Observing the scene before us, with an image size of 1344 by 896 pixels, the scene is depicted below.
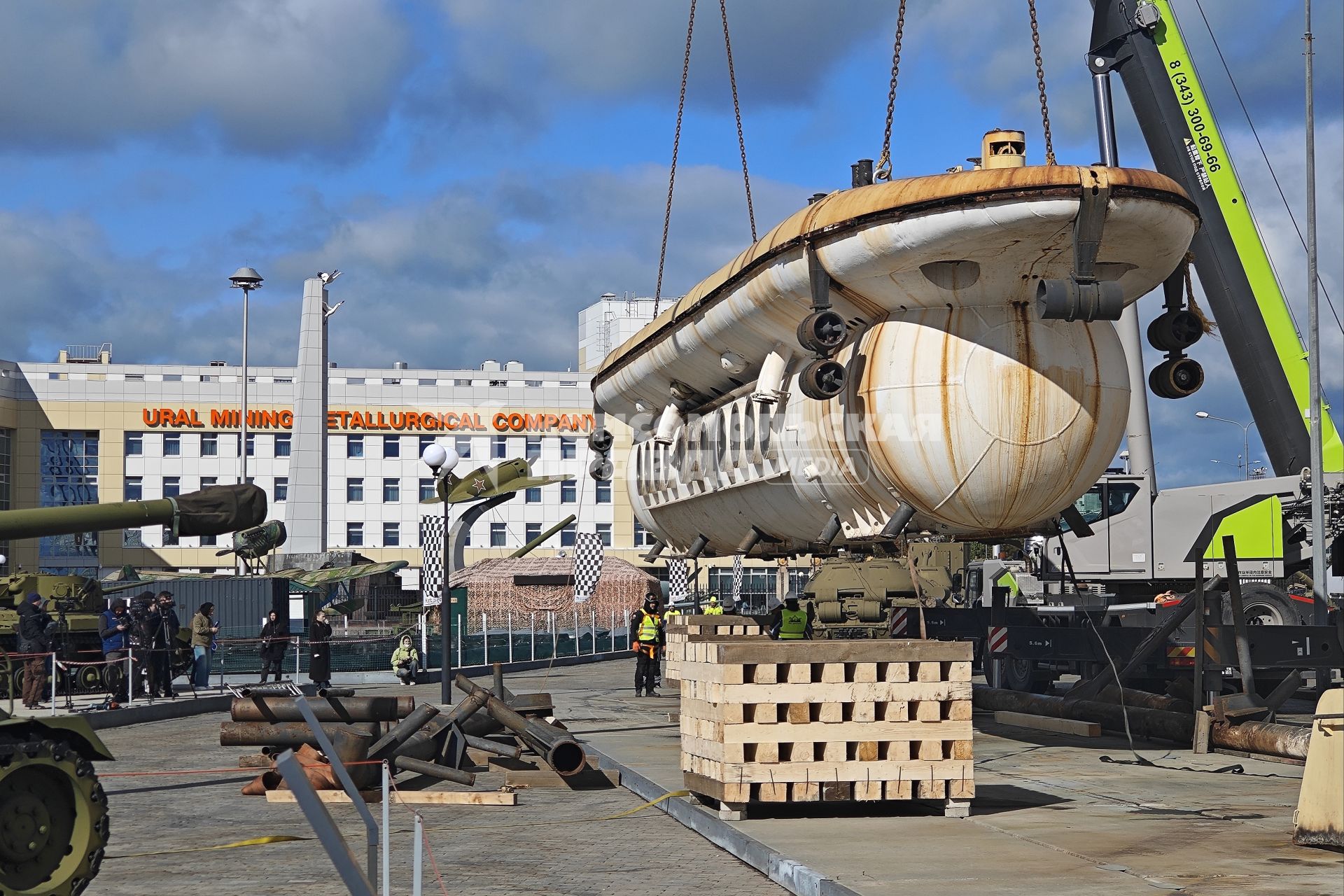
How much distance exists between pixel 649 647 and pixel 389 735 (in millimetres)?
12083

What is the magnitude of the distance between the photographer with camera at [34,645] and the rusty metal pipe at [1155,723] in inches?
534

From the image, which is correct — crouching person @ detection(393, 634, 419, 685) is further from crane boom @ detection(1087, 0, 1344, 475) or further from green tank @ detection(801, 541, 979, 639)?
crane boom @ detection(1087, 0, 1344, 475)

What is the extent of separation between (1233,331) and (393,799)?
14889 mm

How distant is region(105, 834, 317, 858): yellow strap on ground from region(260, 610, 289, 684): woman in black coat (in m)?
17.0

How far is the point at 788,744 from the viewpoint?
414 inches

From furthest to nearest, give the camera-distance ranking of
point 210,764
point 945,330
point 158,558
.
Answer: point 158,558 → point 210,764 → point 945,330

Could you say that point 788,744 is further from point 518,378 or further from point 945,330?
point 518,378

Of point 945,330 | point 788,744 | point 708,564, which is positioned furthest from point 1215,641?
point 708,564

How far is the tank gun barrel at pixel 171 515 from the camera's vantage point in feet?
34.9

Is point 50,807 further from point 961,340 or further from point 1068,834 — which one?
point 961,340

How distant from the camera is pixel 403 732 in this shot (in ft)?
44.4

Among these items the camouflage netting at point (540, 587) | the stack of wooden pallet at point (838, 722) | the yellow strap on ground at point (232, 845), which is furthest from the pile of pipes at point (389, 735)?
the camouflage netting at point (540, 587)

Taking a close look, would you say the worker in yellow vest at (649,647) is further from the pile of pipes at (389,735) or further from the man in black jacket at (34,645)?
the pile of pipes at (389,735)

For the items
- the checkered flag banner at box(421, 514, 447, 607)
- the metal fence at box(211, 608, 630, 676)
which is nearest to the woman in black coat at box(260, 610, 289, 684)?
the metal fence at box(211, 608, 630, 676)
